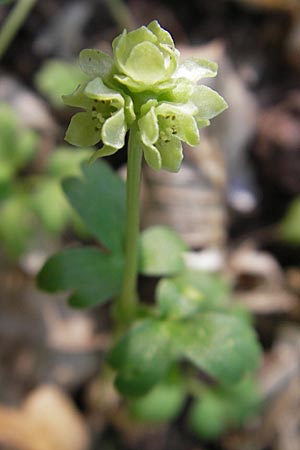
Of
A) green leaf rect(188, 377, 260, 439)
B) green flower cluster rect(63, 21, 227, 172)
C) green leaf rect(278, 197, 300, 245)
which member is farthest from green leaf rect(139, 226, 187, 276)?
green leaf rect(278, 197, 300, 245)

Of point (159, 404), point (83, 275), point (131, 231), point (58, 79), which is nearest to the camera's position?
point (131, 231)

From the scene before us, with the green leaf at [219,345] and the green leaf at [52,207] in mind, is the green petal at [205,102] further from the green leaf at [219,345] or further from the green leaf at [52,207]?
the green leaf at [52,207]

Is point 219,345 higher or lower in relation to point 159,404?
higher

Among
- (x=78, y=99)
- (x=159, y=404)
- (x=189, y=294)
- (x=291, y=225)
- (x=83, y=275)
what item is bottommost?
(x=159, y=404)

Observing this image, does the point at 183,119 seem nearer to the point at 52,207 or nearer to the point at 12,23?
the point at 52,207

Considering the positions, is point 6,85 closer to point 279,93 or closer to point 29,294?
point 29,294

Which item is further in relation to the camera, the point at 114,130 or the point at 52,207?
the point at 52,207

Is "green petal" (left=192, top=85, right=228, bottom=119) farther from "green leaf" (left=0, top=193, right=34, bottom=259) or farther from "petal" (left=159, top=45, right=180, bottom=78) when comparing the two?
"green leaf" (left=0, top=193, right=34, bottom=259)

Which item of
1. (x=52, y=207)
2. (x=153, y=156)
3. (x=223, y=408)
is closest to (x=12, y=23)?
(x=52, y=207)
